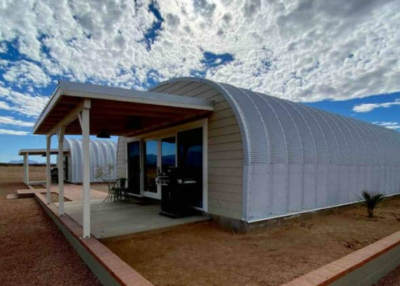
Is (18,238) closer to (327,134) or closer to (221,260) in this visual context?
(221,260)

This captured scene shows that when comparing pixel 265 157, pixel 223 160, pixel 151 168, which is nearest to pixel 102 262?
pixel 223 160

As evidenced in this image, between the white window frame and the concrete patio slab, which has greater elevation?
the white window frame

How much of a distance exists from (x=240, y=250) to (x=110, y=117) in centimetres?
436

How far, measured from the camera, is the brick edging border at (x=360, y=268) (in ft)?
9.16

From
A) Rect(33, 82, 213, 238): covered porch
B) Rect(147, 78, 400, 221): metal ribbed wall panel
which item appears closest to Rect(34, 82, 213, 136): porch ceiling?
Rect(33, 82, 213, 238): covered porch

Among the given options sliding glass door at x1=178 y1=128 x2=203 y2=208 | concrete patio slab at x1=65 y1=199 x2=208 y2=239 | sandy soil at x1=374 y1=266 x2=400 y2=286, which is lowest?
sandy soil at x1=374 y1=266 x2=400 y2=286

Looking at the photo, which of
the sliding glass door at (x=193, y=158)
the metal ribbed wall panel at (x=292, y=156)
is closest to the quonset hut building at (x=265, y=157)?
the metal ribbed wall panel at (x=292, y=156)

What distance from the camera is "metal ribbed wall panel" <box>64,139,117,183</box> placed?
60.4ft

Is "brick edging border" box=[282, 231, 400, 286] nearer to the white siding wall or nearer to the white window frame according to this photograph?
the white siding wall

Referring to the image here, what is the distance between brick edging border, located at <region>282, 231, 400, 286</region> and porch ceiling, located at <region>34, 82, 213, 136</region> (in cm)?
376

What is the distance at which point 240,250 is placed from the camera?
14.0 ft

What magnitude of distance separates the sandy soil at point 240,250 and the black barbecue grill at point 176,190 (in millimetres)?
735

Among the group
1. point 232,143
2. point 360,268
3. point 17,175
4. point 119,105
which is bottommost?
point 17,175

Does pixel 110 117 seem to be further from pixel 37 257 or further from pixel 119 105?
pixel 37 257
